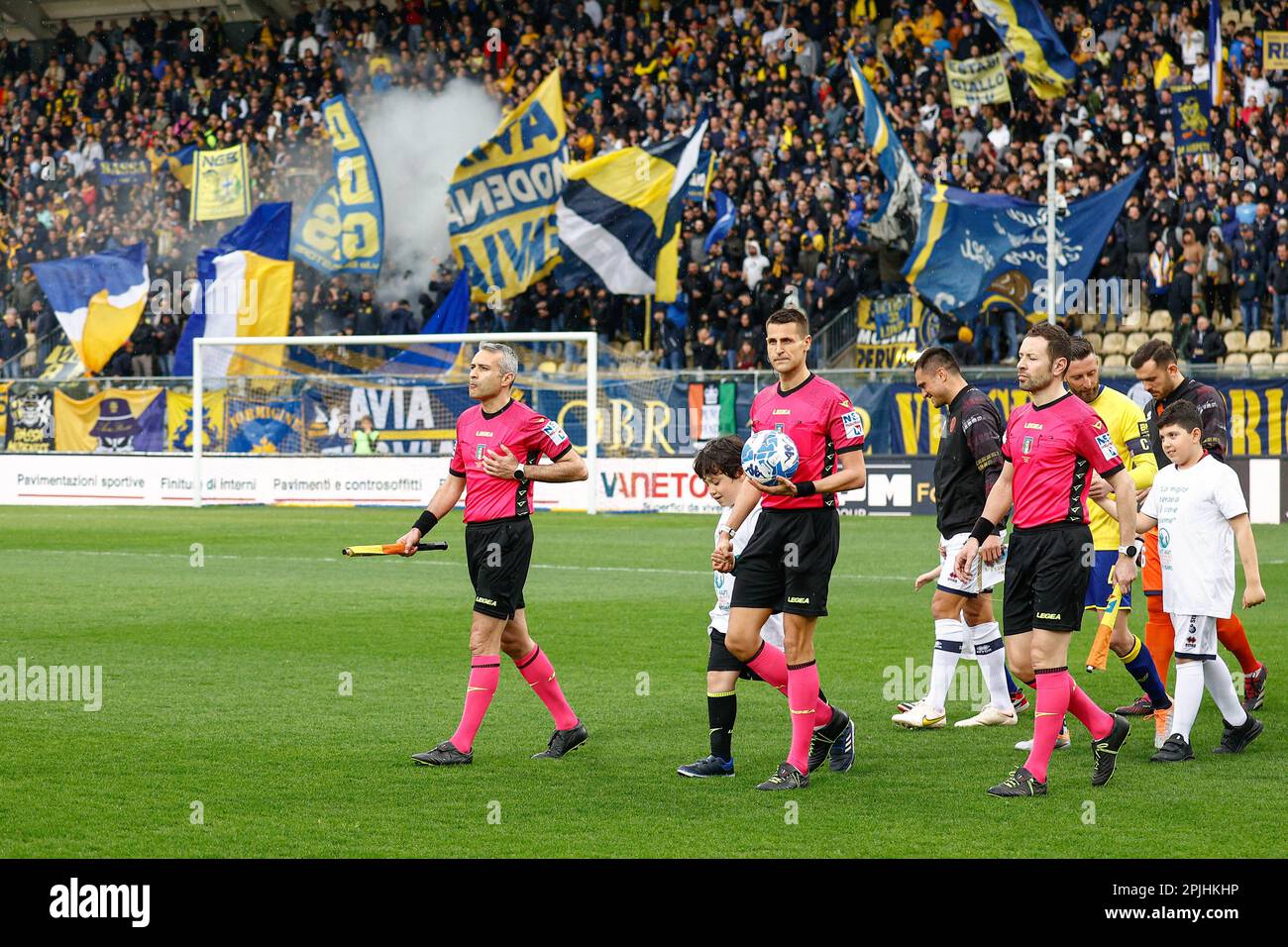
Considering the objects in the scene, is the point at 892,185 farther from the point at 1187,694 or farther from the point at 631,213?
the point at 1187,694

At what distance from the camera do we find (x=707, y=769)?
7.46 meters

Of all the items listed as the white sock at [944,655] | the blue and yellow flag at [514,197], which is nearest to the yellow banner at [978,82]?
the blue and yellow flag at [514,197]

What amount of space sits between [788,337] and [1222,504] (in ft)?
8.15

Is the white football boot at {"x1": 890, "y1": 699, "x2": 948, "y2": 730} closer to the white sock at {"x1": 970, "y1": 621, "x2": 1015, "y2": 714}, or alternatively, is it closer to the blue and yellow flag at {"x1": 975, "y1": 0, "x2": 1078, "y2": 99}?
the white sock at {"x1": 970, "y1": 621, "x2": 1015, "y2": 714}

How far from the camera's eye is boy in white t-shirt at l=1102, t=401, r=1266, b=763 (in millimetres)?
7863

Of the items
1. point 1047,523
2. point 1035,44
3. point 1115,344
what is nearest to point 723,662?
point 1047,523

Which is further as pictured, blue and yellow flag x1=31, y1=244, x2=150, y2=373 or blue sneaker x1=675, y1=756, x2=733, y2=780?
blue and yellow flag x1=31, y1=244, x2=150, y2=373

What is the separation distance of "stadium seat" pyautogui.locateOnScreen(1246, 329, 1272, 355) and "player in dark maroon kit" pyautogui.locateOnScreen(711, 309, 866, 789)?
802 inches

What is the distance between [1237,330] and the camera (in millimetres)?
26062

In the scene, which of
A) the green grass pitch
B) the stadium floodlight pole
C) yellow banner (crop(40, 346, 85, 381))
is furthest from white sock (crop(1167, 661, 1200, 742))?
yellow banner (crop(40, 346, 85, 381))

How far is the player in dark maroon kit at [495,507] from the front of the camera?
7.72 m

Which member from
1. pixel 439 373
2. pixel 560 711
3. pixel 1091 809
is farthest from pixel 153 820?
pixel 439 373

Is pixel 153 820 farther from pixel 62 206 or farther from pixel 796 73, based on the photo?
pixel 62 206

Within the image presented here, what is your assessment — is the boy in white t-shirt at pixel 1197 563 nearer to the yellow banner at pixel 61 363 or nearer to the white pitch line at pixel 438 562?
the white pitch line at pixel 438 562
